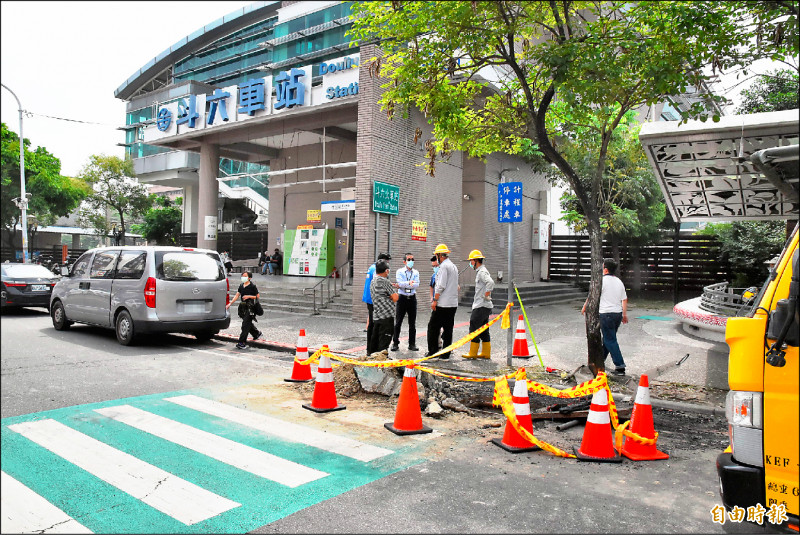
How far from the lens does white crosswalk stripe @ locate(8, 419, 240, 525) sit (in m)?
3.88

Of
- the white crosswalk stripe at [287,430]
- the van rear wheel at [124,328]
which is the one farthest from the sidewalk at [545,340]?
the white crosswalk stripe at [287,430]

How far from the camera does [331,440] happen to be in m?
5.51

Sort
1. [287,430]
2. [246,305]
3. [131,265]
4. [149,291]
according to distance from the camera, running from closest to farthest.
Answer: [287,430] → [149,291] → [131,265] → [246,305]

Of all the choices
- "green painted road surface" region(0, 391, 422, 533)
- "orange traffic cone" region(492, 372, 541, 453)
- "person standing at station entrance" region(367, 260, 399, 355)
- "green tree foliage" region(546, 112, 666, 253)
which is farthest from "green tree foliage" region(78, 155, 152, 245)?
"orange traffic cone" region(492, 372, 541, 453)

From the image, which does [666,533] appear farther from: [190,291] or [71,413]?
[190,291]

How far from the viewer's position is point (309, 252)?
22.3m

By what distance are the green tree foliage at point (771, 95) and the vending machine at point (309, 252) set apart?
15332mm

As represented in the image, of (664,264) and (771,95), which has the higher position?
(771,95)

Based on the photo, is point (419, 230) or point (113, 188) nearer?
point (419, 230)

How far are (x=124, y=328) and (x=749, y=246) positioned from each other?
1908 cm

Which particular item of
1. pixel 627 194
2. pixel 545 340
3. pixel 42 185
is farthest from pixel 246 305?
pixel 42 185

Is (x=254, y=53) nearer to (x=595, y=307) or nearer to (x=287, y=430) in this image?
(x=595, y=307)

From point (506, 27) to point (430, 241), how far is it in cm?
973

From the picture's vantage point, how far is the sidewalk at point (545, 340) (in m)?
9.47
